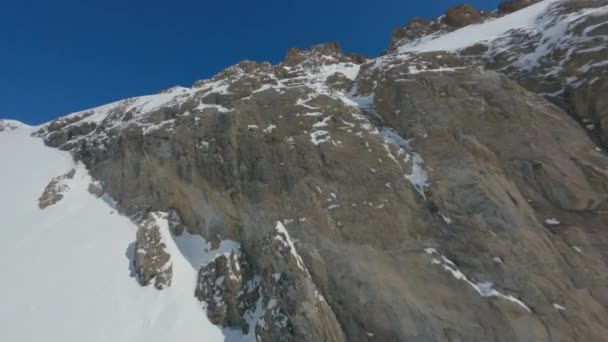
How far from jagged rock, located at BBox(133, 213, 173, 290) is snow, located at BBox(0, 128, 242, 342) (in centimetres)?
41

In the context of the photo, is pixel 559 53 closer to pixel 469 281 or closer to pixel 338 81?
pixel 338 81

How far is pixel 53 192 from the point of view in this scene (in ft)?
83.8

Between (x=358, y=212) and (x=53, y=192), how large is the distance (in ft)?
80.4

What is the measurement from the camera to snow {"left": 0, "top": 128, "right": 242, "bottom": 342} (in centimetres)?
1574

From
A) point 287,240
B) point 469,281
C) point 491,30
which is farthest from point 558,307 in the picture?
point 491,30

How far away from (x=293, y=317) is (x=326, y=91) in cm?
1557

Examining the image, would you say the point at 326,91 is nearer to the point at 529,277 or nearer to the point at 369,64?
the point at 369,64

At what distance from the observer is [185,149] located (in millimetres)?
22859

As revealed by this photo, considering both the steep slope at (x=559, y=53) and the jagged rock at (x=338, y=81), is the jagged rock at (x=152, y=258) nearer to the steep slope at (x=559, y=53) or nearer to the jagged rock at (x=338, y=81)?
the jagged rock at (x=338, y=81)

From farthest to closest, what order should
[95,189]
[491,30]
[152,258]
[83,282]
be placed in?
[491,30]
[95,189]
[152,258]
[83,282]

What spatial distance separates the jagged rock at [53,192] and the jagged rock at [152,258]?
34.6 ft

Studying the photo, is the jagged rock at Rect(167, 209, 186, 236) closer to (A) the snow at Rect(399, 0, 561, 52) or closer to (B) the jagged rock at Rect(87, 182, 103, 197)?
(B) the jagged rock at Rect(87, 182, 103, 197)

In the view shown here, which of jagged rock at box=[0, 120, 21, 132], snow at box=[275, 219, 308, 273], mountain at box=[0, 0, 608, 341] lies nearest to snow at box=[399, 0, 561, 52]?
mountain at box=[0, 0, 608, 341]

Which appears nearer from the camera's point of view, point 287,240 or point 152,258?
point 287,240
